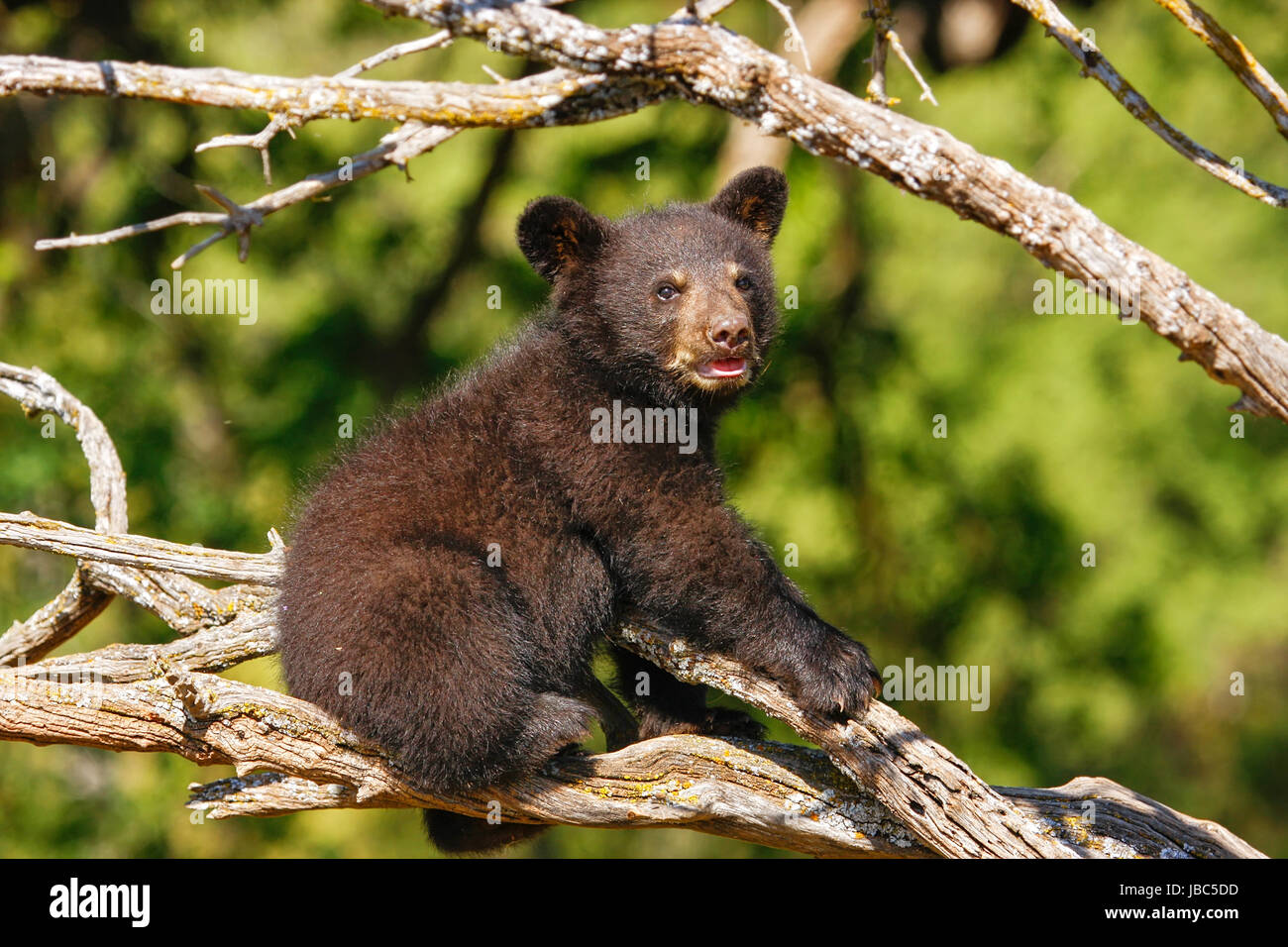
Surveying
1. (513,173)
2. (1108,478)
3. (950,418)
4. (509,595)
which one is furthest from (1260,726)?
(509,595)

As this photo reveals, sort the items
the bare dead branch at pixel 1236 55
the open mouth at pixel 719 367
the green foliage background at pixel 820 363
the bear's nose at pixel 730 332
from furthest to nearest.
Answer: the green foliage background at pixel 820 363, the open mouth at pixel 719 367, the bear's nose at pixel 730 332, the bare dead branch at pixel 1236 55

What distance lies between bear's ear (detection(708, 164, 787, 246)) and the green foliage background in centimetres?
578

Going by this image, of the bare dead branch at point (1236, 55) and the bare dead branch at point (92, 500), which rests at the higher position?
the bare dead branch at point (1236, 55)

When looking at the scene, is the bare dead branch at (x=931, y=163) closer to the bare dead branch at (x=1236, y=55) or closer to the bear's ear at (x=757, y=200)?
the bare dead branch at (x=1236, y=55)

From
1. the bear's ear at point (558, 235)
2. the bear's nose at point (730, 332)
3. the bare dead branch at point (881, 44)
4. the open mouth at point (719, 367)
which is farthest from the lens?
the bear's ear at point (558, 235)

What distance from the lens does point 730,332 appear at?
5.80 metres

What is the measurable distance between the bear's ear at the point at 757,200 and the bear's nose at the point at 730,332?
1.09 meters

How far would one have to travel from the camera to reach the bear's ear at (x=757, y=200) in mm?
6652

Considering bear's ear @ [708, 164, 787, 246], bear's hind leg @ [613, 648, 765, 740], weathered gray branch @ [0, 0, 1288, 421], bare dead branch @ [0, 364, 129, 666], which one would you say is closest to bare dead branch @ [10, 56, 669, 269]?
weathered gray branch @ [0, 0, 1288, 421]

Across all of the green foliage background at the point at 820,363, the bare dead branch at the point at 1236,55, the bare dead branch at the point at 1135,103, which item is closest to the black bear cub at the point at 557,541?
the bare dead branch at the point at 1135,103

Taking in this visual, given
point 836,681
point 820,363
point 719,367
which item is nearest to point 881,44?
point 719,367

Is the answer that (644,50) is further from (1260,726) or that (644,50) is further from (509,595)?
(1260,726)

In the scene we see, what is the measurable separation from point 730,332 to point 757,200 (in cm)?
130

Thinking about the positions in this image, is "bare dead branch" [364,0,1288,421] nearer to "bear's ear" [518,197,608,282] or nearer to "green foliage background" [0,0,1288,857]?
"bear's ear" [518,197,608,282]
